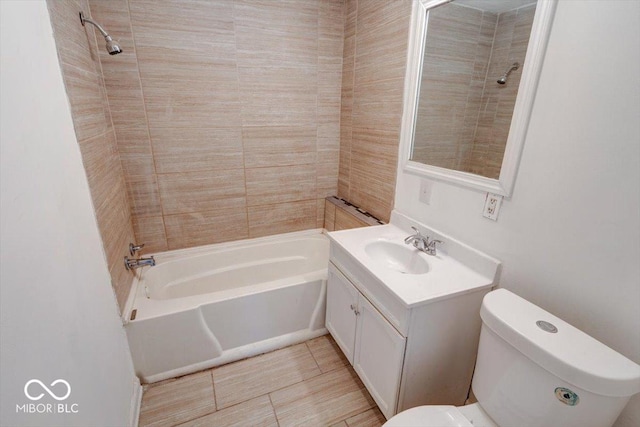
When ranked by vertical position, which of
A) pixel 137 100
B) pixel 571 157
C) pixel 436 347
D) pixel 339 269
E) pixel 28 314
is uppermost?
pixel 137 100

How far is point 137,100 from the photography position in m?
1.82

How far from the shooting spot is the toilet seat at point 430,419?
983mm

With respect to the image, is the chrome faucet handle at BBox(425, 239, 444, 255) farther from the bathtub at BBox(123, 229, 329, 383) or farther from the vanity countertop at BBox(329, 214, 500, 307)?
the bathtub at BBox(123, 229, 329, 383)

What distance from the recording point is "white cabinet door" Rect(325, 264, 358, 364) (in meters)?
A: 1.55

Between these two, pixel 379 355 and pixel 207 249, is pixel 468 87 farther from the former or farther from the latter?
pixel 207 249

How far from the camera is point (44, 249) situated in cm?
78

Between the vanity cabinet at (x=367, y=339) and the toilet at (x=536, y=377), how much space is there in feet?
0.76

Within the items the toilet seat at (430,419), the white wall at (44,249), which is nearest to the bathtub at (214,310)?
the white wall at (44,249)

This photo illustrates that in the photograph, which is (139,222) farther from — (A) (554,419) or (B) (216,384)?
(A) (554,419)

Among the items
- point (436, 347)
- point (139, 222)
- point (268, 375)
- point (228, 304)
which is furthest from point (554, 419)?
point (139, 222)

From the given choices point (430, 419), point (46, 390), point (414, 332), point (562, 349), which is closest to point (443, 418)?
point (430, 419)

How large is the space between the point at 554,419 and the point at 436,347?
1.43 feet

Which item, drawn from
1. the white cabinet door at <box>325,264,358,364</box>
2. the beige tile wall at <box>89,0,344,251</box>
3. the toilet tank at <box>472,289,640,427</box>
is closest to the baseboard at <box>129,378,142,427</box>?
the beige tile wall at <box>89,0,344,251</box>

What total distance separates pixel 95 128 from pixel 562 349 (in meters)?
2.04
